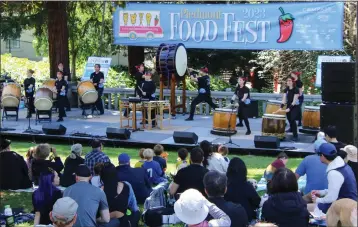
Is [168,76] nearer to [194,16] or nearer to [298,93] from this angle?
[194,16]

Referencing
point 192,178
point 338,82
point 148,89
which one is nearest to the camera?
point 192,178

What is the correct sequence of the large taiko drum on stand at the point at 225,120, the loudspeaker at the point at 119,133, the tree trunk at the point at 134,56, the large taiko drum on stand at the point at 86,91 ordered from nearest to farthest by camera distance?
the loudspeaker at the point at 119,133 → the large taiko drum on stand at the point at 225,120 → the large taiko drum on stand at the point at 86,91 → the tree trunk at the point at 134,56

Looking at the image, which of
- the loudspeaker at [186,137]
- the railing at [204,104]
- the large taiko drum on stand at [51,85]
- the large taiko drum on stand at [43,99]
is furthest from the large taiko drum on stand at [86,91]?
the loudspeaker at [186,137]

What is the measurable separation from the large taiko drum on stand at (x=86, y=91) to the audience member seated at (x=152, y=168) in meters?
8.78

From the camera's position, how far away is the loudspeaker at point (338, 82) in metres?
11.3

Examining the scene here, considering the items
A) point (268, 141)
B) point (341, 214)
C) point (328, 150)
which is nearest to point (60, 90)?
point (268, 141)

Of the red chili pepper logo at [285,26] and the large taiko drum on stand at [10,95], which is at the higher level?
the red chili pepper logo at [285,26]

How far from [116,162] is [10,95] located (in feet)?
19.5

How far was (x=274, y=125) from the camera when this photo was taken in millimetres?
14562

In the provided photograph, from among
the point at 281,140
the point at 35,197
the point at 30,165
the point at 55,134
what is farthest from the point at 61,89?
the point at 35,197

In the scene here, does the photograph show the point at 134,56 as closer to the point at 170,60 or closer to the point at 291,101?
the point at 170,60

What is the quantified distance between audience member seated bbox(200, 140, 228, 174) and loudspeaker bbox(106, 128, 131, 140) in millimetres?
6002

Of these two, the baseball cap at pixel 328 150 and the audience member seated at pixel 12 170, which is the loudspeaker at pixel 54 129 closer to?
the audience member seated at pixel 12 170

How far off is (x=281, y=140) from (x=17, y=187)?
7000 mm
